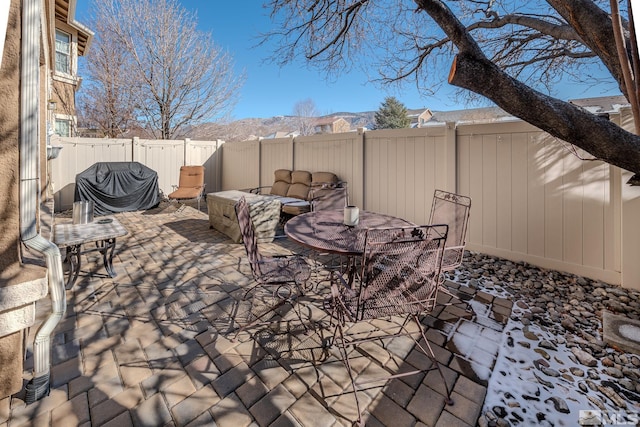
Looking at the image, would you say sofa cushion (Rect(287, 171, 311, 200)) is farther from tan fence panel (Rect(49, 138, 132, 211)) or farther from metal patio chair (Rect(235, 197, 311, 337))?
tan fence panel (Rect(49, 138, 132, 211))

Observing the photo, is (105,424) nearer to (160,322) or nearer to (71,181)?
(160,322)

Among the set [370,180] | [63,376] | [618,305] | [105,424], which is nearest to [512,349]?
[618,305]

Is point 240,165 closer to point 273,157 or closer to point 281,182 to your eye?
point 273,157

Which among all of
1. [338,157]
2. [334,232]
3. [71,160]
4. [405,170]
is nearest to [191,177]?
[71,160]

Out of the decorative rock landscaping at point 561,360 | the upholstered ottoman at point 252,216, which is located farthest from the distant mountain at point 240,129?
the decorative rock landscaping at point 561,360

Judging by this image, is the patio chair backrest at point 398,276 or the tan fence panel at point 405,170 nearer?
the patio chair backrest at point 398,276

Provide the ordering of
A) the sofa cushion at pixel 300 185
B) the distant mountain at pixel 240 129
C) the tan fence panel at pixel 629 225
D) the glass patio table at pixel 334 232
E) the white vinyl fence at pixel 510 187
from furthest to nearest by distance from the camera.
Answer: the distant mountain at pixel 240 129 → the sofa cushion at pixel 300 185 → the white vinyl fence at pixel 510 187 → the tan fence panel at pixel 629 225 → the glass patio table at pixel 334 232

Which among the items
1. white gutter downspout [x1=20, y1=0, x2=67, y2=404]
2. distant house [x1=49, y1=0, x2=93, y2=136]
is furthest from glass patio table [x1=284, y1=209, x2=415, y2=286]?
distant house [x1=49, y1=0, x2=93, y2=136]

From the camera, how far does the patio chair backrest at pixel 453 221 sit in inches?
101

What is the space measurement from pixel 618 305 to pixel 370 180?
343 centimetres

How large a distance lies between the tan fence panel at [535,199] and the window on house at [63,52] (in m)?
11.4

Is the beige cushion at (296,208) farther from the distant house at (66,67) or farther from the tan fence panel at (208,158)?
the distant house at (66,67)

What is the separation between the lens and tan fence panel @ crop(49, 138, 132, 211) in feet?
20.8

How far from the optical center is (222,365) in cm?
184
